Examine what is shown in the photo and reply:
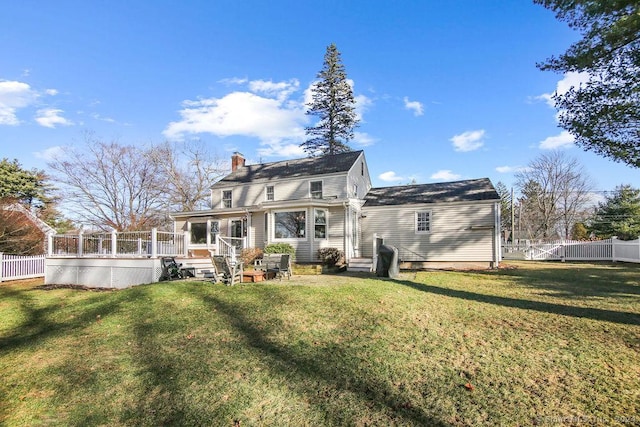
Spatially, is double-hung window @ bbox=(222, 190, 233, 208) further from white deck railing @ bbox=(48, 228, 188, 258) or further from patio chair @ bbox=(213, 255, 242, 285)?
patio chair @ bbox=(213, 255, 242, 285)

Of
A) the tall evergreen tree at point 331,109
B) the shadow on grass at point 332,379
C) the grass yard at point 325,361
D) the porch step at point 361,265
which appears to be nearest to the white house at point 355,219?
the porch step at point 361,265

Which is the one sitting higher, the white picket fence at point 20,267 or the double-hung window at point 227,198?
the double-hung window at point 227,198

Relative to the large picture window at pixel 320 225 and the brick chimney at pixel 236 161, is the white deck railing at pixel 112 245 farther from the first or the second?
the brick chimney at pixel 236 161

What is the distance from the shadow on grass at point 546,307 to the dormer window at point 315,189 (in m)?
11.2

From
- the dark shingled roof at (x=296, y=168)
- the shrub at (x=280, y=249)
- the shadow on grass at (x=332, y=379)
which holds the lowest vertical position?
the shadow on grass at (x=332, y=379)

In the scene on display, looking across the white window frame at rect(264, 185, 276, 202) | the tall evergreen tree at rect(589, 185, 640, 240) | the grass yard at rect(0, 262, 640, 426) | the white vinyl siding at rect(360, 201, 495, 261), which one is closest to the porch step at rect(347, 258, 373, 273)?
the white vinyl siding at rect(360, 201, 495, 261)

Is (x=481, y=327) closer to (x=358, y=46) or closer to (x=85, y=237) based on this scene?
(x=85, y=237)

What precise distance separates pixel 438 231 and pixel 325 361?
529 inches

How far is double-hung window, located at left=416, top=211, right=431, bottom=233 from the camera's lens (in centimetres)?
1691

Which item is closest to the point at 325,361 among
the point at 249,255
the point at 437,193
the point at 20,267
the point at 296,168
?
the point at 249,255

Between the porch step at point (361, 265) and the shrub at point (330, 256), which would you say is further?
the shrub at point (330, 256)

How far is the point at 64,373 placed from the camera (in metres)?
4.58

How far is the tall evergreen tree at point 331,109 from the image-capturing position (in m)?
34.2

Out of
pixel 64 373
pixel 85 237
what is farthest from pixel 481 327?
pixel 85 237
